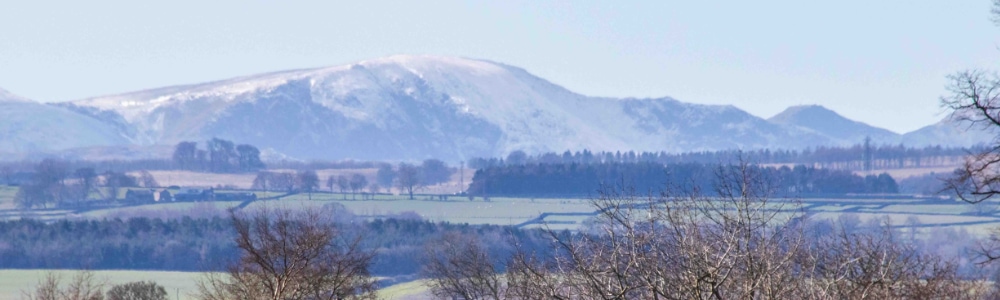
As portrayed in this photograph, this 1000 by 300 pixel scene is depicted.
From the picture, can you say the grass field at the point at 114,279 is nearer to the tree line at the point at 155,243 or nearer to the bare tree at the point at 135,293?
the tree line at the point at 155,243

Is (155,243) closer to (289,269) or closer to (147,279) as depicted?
(147,279)

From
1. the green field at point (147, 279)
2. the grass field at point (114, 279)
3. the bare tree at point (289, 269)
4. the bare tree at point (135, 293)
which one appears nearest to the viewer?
the bare tree at point (289, 269)

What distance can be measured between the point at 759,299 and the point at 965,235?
13690 centimetres

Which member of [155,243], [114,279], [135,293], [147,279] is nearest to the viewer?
[135,293]

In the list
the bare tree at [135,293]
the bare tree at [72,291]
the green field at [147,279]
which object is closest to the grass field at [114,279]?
the green field at [147,279]

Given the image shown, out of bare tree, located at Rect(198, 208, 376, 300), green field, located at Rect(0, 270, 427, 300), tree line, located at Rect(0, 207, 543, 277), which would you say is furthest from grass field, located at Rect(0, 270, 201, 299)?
bare tree, located at Rect(198, 208, 376, 300)

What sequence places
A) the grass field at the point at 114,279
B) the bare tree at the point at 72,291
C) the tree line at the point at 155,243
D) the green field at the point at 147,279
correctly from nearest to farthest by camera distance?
the bare tree at the point at 72,291 < the green field at the point at 147,279 < the grass field at the point at 114,279 < the tree line at the point at 155,243

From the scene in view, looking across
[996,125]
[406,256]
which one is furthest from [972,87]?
[406,256]

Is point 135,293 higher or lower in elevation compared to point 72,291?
lower

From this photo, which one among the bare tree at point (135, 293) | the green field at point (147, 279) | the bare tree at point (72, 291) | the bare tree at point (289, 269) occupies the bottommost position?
the green field at point (147, 279)

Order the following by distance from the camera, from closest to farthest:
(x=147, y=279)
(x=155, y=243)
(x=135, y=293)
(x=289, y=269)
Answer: (x=289, y=269)
(x=135, y=293)
(x=147, y=279)
(x=155, y=243)

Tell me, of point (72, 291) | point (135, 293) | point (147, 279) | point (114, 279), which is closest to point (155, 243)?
point (114, 279)

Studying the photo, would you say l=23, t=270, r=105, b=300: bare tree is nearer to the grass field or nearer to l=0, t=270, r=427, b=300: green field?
l=0, t=270, r=427, b=300: green field

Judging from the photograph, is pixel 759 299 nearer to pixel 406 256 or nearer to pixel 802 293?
pixel 802 293
